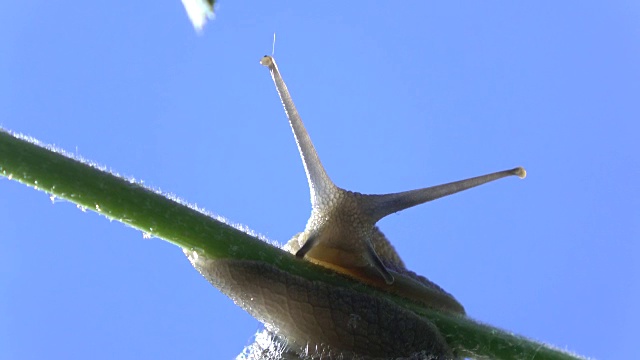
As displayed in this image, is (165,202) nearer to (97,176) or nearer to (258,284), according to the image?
(97,176)

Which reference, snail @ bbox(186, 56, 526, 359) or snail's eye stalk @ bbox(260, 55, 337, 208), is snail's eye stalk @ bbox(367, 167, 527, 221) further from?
snail's eye stalk @ bbox(260, 55, 337, 208)

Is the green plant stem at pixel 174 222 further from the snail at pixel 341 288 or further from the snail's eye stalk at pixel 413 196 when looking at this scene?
the snail's eye stalk at pixel 413 196

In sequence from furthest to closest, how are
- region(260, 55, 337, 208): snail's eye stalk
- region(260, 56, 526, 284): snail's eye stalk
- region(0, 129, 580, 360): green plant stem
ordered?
region(260, 55, 337, 208): snail's eye stalk → region(260, 56, 526, 284): snail's eye stalk → region(0, 129, 580, 360): green plant stem

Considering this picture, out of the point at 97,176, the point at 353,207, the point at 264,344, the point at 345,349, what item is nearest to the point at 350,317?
the point at 345,349

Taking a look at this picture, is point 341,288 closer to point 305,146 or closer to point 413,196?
point 413,196

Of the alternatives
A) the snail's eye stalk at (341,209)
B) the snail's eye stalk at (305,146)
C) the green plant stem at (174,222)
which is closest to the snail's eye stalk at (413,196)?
the snail's eye stalk at (341,209)

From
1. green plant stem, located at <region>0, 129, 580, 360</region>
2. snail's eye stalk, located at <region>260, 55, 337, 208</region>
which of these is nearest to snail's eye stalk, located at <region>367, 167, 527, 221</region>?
snail's eye stalk, located at <region>260, 55, 337, 208</region>
